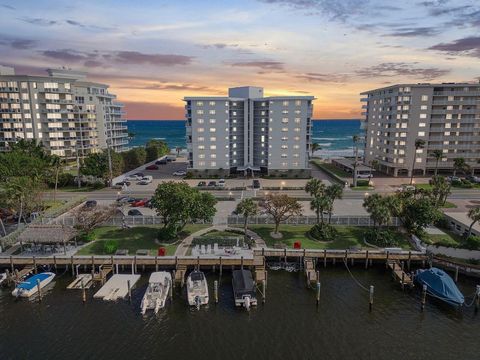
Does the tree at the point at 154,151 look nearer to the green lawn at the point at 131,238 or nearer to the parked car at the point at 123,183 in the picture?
the parked car at the point at 123,183

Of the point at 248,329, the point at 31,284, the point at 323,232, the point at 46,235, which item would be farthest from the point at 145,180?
the point at 248,329

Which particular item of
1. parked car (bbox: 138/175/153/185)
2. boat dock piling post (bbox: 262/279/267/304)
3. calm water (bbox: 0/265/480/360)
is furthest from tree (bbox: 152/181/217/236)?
parked car (bbox: 138/175/153/185)

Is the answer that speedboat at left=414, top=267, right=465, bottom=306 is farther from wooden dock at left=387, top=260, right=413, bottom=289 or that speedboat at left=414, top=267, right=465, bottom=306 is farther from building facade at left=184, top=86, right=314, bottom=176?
building facade at left=184, top=86, right=314, bottom=176

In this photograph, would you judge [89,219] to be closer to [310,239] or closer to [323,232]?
[310,239]

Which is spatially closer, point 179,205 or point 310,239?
point 179,205

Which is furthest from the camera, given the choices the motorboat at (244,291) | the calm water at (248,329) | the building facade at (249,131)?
the building facade at (249,131)

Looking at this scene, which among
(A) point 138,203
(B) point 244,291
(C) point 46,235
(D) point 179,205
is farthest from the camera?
(A) point 138,203

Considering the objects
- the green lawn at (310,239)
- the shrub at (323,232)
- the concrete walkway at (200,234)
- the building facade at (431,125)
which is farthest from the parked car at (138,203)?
the building facade at (431,125)

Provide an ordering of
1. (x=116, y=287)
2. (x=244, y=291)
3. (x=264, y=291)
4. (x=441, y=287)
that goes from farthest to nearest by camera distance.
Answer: (x=116, y=287) → (x=264, y=291) → (x=441, y=287) → (x=244, y=291)
